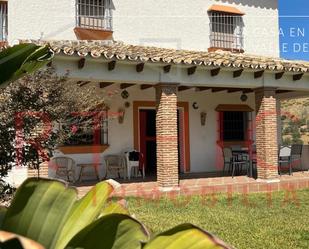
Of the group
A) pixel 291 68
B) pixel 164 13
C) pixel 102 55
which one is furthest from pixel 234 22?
pixel 102 55

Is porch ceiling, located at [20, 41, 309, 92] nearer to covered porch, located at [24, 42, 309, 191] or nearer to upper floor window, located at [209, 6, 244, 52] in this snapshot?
covered porch, located at [24, 42, 309, 191]

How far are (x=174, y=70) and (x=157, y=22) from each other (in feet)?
17.3

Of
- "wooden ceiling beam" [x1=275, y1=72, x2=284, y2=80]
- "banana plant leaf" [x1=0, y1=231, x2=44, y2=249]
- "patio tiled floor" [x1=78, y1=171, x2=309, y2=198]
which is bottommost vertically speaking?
"patio tiled floor" [x1=78, y1=171, x2=309, y2=198]

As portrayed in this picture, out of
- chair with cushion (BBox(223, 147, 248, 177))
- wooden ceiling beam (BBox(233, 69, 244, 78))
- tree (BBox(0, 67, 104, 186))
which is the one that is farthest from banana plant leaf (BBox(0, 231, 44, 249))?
chair with cushion (BBox(223, 147, 248, 177))

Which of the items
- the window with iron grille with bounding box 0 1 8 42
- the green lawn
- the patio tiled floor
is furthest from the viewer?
the window with iron grille with bounding box 0 1 8 42

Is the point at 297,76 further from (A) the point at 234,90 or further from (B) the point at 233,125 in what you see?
(B) the point at 233,125

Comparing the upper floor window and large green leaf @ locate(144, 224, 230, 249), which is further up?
the upper floor window

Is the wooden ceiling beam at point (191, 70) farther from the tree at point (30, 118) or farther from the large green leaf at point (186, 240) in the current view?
the large green leaf at point (186, 240)

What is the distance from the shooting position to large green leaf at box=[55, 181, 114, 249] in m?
1.09

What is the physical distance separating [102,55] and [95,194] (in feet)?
29.2

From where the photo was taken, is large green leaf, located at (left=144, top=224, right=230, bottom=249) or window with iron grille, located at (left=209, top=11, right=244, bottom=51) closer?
large green leaf, located at (left=144, top=224, right=230, bottom=249)

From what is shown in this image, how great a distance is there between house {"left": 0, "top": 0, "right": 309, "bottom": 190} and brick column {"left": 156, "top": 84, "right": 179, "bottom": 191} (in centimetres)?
2

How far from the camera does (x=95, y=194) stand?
1.26 meters

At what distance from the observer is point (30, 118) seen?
6574 millimetres
